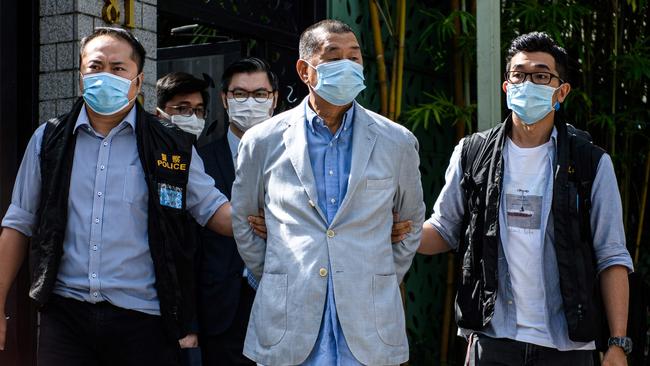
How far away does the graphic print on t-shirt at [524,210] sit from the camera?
4508 mm

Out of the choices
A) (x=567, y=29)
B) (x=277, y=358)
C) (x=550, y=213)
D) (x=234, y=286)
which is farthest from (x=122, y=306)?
(x=567, y=29)

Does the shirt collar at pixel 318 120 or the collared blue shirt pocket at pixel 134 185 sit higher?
the shirt collar at pixel 318 120

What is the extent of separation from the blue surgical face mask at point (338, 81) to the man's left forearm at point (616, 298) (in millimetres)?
1312

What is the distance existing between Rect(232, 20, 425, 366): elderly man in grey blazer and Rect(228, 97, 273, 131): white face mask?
4.42ft

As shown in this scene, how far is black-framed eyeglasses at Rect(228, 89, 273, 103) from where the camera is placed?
5594 millimetres

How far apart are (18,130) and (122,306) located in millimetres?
1841


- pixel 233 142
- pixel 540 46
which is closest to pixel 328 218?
pixel 540 46

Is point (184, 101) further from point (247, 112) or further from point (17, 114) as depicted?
point (17, 114)

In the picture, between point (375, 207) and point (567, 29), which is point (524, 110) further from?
point (567, 29)

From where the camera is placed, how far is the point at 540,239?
4.48 m

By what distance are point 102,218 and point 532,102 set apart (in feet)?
5.83

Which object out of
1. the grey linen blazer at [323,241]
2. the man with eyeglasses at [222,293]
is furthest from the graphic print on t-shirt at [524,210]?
the man with eyeglasses at [222,293]

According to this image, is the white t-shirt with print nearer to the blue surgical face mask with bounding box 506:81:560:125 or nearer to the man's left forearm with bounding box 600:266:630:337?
the blue surgical face mask with bounding box 506:81:560:125

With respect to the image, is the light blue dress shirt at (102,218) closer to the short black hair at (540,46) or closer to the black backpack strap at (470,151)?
the black backpack strap at (470,151)
